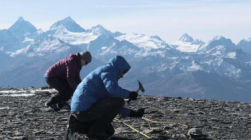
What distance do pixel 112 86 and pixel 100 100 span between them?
3.40 ft

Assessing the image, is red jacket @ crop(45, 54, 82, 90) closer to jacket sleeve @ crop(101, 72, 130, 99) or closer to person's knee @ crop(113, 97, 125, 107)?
person's knee @ crop(113, 97, 125, 107)

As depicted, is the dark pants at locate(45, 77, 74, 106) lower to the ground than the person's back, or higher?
lower

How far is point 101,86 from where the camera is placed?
1052 cm

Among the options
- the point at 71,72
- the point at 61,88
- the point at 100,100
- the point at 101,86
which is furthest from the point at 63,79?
the point at 101,86

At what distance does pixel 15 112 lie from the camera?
57.8 feet

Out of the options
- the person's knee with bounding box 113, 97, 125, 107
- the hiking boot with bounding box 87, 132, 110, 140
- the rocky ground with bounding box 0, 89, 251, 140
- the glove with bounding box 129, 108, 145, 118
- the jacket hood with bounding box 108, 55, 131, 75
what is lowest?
A: the rocky ground with bounding box 0, 89, 251, 140

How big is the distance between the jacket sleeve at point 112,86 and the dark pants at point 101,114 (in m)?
0.63

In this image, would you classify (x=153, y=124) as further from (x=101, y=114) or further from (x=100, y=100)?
(x=100, y=100)

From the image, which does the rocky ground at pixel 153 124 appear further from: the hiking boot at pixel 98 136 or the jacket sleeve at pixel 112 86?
the jacket sleeve at pixel 112 86

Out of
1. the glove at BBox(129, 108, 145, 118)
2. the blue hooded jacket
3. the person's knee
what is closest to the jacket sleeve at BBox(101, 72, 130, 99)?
the blue hooded jacket

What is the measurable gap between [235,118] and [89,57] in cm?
638

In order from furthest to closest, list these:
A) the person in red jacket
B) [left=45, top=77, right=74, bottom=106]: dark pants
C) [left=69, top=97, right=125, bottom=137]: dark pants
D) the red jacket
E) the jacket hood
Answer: [left=45, top=77, right=74, bottom=106]: dark pants
the person in red jacket
the red jacket
[left=69, top=97, right=125, bottom=137]: dark pants
the jacket hood

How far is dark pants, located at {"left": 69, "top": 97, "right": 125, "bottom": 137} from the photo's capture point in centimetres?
1084

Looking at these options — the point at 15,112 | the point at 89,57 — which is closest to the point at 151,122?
the point at 89,57
